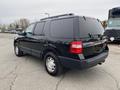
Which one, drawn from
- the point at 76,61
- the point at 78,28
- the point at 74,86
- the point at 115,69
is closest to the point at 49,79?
the point at 74,86

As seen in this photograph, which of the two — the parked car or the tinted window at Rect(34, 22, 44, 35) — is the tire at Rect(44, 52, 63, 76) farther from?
the parked car

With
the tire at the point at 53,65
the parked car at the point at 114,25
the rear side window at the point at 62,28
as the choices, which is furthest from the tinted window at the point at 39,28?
the parked car at the point at 114,25

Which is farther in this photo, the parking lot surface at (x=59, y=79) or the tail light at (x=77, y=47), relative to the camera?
the parking lot surface at (x=59, y=79)

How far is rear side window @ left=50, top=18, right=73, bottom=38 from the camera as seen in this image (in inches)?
142

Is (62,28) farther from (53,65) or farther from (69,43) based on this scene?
(53,65)

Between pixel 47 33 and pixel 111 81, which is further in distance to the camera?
pixel 47 33

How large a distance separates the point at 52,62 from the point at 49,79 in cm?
55

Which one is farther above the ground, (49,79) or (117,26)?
(117,26)

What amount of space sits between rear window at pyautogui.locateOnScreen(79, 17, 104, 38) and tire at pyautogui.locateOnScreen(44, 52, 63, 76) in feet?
3.72

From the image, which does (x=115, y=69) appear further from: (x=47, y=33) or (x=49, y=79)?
(x=47, y=33)

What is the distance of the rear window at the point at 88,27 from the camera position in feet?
11.8

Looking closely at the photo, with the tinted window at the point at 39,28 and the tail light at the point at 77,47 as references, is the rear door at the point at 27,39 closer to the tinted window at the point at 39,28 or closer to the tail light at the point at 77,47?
the tinted window at the point at 39,28

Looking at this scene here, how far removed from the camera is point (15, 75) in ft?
14.2

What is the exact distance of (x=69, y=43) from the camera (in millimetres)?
3539
